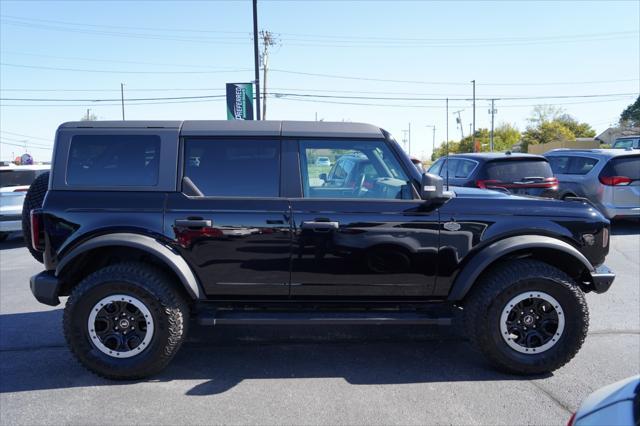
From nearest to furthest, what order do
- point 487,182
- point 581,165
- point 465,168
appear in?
point 487,182
point 465,168
point 581,165

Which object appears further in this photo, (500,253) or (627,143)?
(627,143)

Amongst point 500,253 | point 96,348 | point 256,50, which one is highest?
point 256,50

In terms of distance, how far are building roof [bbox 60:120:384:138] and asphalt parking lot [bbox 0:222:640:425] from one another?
74.8 inches

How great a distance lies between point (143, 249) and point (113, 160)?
803mm

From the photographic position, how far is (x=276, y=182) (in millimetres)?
3895

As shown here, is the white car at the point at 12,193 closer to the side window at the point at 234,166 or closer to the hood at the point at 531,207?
the side window at the point at 234,166

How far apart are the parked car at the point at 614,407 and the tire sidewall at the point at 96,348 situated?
2.90m

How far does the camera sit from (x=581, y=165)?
435 inches

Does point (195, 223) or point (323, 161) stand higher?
point (323, 161)

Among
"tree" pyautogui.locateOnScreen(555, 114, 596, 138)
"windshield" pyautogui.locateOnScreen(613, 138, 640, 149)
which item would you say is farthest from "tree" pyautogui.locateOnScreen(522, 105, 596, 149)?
"windshield" pyautogui.locateOnScreen(613, 138, 640, 149)

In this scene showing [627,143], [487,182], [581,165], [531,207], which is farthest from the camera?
[627,143]

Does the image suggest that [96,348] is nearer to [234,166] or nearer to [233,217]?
[233,217]

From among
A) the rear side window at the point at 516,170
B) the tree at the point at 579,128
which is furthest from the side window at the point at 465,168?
the tree at the point at 579,128

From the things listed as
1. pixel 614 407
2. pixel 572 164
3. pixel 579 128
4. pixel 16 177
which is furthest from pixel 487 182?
pixel 579 128
